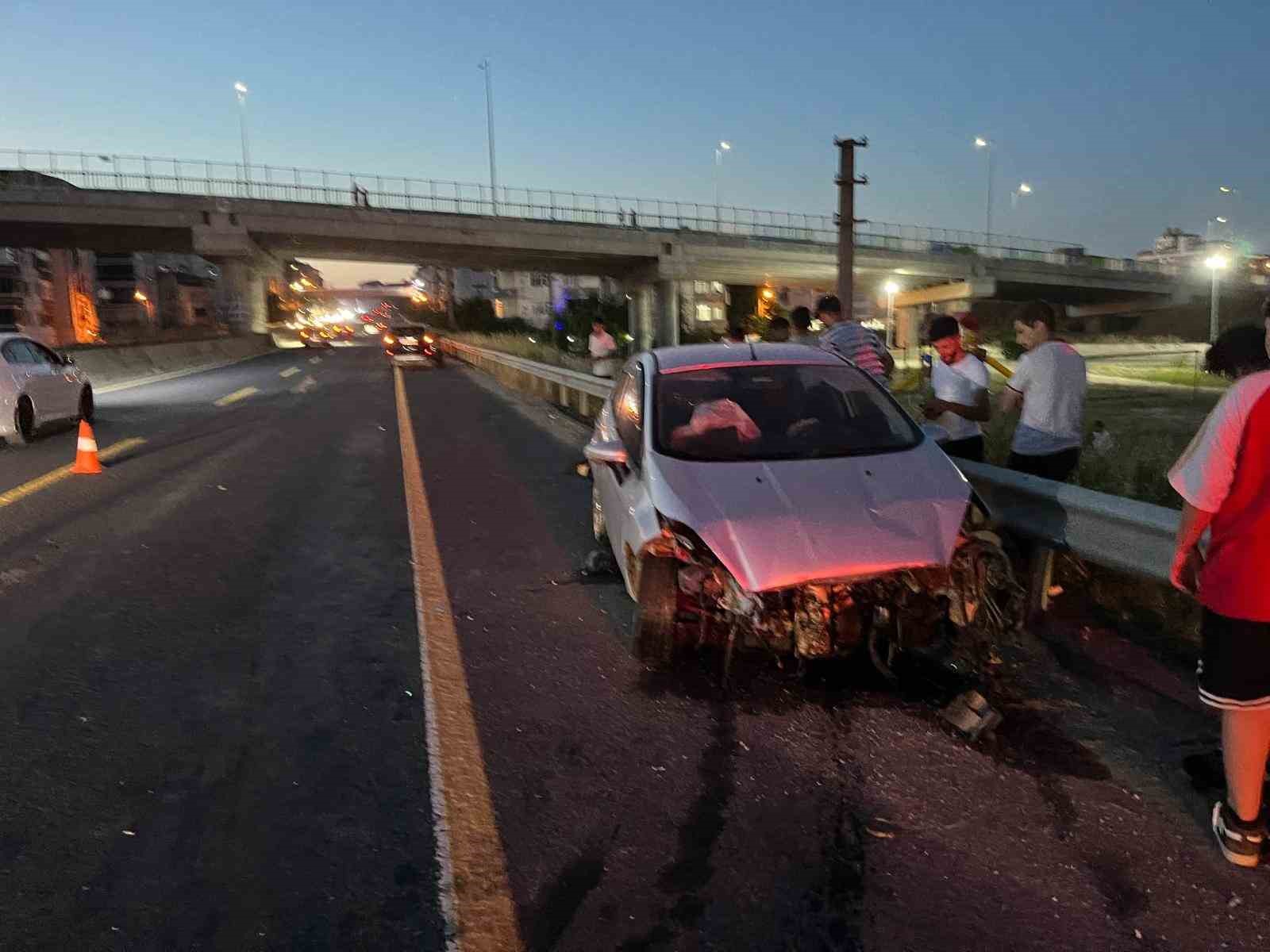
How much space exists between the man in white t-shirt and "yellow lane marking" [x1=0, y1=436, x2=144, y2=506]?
8.09 metres

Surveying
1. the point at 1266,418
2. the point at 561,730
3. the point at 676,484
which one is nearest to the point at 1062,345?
the point at 676,484

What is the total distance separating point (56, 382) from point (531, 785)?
42.8ft

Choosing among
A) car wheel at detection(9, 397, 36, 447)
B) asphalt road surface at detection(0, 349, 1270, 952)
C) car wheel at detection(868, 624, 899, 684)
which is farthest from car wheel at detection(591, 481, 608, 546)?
car wheel at detection(9, 397, 36, 447)

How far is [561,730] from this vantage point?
4137 mm

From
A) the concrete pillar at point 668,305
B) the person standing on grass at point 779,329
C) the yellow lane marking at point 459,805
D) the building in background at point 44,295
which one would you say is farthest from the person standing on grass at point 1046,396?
the building in background at point 44,295

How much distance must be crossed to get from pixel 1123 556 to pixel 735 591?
6.47 feet

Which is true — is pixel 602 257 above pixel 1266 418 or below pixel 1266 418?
above

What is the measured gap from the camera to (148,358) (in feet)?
103

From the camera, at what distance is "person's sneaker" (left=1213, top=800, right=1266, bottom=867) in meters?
3.07

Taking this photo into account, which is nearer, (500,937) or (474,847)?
(500,937)

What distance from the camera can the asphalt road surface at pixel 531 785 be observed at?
2.85 metres

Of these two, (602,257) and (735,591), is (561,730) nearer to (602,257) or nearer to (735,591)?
(735,591)

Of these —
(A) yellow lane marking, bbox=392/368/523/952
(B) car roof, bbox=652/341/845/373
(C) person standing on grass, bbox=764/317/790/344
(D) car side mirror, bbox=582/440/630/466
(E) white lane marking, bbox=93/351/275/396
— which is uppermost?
(C) person standing on grass, bbox=764/317/790/344

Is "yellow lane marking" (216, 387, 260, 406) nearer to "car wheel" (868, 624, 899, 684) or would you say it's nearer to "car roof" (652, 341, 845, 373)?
"car roof" (652, 341, 845, 373)
